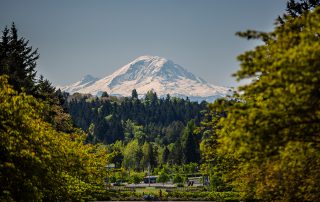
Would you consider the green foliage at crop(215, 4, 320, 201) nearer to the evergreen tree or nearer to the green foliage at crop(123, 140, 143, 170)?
the evergreen tree

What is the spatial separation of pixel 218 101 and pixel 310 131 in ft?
8.29

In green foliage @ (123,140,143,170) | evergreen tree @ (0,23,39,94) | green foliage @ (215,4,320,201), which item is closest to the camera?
green foliage @ (215,4,320,201)

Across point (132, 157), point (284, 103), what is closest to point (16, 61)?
point (284, 103)

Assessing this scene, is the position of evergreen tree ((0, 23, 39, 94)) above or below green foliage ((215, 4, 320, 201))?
above

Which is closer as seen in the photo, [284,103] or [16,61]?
[284,103]

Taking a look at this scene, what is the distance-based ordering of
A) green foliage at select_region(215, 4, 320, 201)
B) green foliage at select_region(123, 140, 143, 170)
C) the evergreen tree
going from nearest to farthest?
1. green foliage at select_region(215, 4, 320, 201)
2. the evergreen tree
3. green foliage at select_region(123, 140, 143, 170)

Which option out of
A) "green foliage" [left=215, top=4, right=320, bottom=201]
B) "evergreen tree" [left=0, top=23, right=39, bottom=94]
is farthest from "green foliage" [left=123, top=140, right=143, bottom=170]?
"green foliage" [left=215, top=4, right=320, bottom=201]

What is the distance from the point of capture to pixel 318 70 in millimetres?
10000

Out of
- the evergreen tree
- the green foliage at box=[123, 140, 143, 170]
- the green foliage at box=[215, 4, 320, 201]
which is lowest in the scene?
the green foliage at box=[123, 140, 143, 170]

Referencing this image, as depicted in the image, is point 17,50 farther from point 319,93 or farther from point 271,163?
point 319,93

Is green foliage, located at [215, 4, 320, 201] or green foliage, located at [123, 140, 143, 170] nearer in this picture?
green foliage, located at [215, 4, 320, 201]

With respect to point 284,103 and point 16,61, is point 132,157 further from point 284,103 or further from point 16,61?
point 284,103

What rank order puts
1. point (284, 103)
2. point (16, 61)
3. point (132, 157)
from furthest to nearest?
point (132, 157) < point (16, 61) < point (284, 103)

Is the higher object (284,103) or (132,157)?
(284,103)
